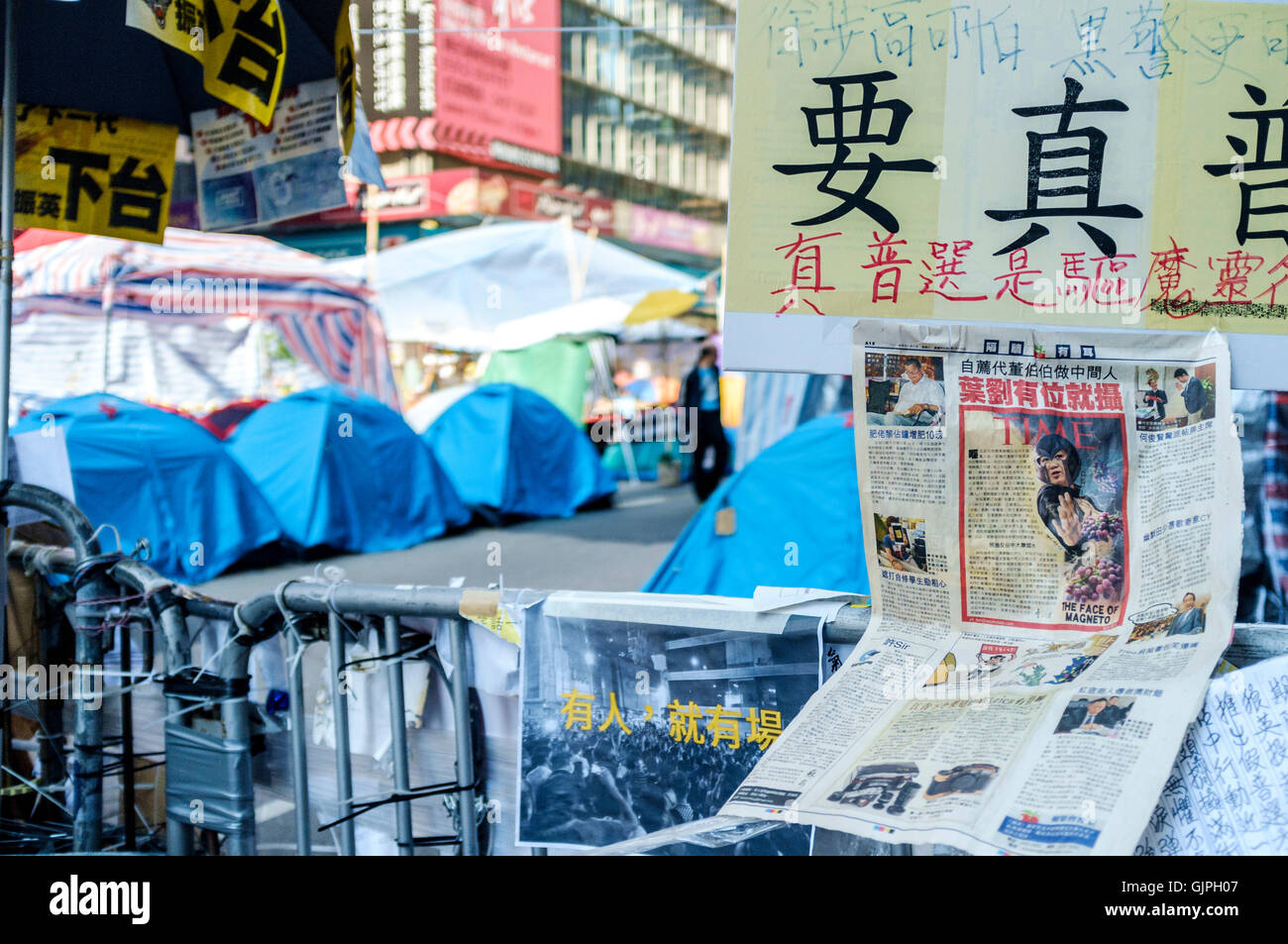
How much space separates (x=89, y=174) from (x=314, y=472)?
516 cm

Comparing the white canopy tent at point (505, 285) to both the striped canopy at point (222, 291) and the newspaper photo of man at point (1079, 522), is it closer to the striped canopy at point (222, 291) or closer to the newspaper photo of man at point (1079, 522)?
the striped canopy at point (222, 291)

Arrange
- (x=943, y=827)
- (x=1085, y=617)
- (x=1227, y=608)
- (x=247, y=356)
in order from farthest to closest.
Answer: (x=247, y=356), (x=1085, y=617), (x=1227, y=608), (x=943, y=827)

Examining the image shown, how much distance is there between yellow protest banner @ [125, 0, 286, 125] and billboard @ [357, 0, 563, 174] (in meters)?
17.5

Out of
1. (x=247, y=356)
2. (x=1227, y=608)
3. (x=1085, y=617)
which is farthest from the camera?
(x=247, y=356)

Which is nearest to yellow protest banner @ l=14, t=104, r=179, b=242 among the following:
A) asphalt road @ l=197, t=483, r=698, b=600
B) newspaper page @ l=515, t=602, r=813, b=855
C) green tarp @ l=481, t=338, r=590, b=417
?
newspaper page @ l=515, t=602, r=813, b=855

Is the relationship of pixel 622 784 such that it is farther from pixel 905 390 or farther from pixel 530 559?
pixel 530 559

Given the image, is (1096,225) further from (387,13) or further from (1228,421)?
(387,13)

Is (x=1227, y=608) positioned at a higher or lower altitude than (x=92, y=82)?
lower

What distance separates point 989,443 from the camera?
1807mm

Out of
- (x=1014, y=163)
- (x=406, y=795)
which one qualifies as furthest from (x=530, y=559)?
(x=1014, y=163)

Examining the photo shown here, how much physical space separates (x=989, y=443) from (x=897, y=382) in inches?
7.3

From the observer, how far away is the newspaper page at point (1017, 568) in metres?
1.62

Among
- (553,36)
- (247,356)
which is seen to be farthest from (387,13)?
(247,356)
